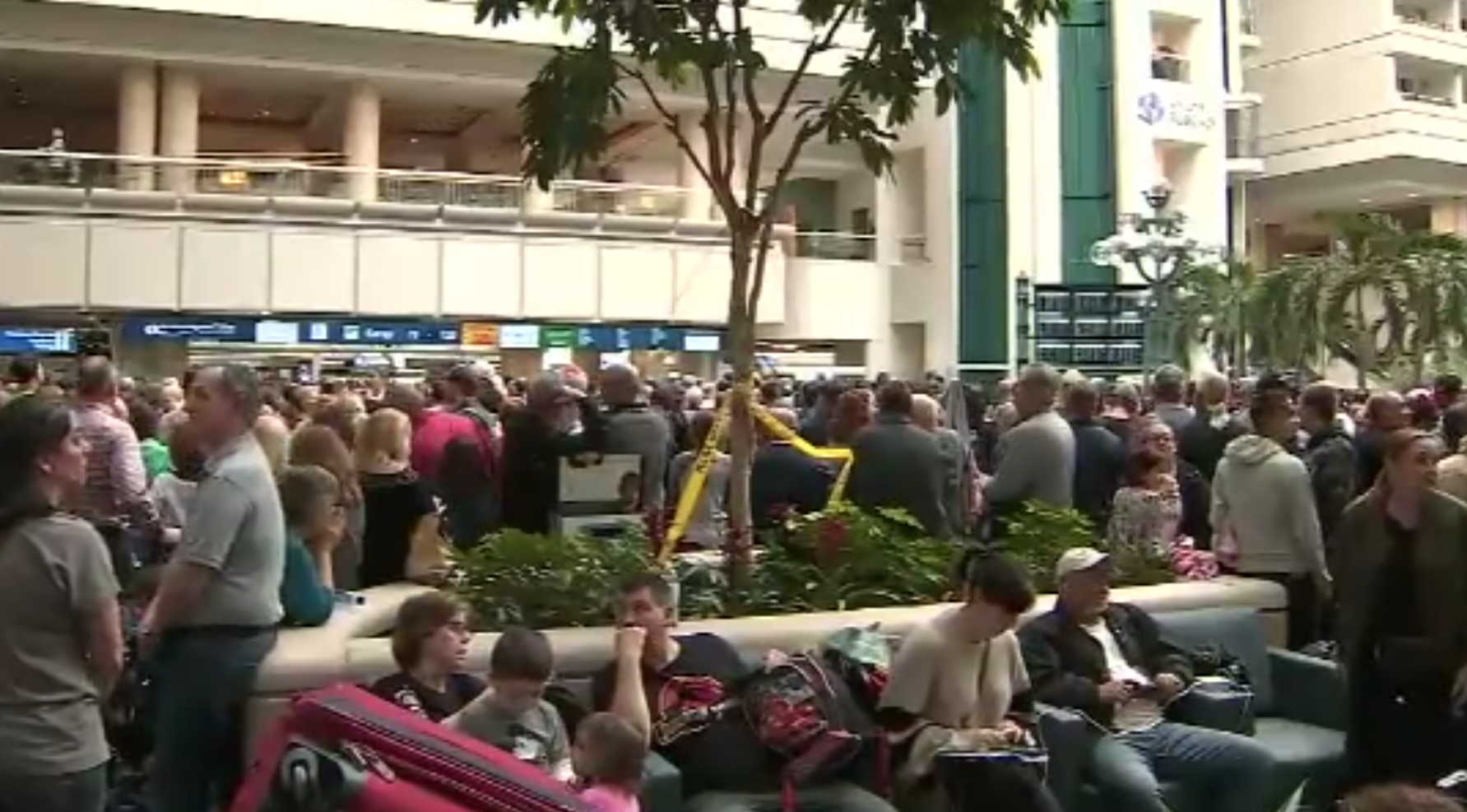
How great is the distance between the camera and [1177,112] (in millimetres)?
40688

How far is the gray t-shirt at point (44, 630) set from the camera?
3.41 m

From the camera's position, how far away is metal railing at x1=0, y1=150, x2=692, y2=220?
2812 centimetres

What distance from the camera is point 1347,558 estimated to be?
5445 mm

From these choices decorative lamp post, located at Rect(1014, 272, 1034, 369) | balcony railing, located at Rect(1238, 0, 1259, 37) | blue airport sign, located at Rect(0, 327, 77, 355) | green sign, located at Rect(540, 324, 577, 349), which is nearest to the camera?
blue airport sign, located at Rect(0, 327, 77, 355)

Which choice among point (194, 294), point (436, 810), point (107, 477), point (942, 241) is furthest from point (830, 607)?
point (942, 241)

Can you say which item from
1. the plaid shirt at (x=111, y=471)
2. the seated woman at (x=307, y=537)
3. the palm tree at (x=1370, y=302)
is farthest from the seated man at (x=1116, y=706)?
the palm tree at (x=1370, y=302)

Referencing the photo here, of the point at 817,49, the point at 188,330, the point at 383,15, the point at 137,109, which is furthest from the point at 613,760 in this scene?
the point at 137,109

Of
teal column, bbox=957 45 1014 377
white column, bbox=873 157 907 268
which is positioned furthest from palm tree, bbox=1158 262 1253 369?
white column, bbox=873 157 907 268

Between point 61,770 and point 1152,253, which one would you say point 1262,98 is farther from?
point 61,770

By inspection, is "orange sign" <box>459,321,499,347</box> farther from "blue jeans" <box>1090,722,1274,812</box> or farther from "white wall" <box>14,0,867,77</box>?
"blue jeans" <box>1090,722,1274,812</box>

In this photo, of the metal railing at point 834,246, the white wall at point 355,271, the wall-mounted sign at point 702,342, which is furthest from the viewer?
the metal railing at point 834,246

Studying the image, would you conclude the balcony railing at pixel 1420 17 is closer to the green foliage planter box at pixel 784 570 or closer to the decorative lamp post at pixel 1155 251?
the decorative lamp post at pixel 1155 251

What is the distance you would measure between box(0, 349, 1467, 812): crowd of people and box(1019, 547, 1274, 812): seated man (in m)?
0.01

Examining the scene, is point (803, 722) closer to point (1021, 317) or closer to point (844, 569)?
point (844, 569)
